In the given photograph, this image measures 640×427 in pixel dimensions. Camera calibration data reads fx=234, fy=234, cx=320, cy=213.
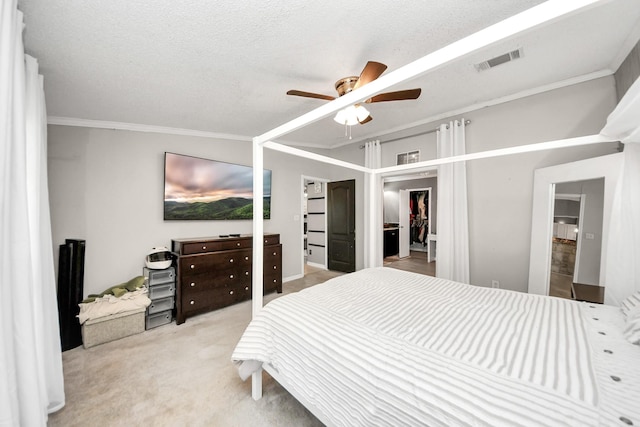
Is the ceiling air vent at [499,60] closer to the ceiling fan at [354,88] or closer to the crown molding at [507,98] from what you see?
the ceiling fan at [354,88]

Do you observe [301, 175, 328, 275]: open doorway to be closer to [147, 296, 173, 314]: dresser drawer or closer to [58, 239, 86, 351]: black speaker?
[147, 296, 173, 314]: dresser drawer

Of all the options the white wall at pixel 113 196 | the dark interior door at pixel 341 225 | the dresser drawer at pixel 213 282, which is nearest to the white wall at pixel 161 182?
the white wall at pixel 113 196

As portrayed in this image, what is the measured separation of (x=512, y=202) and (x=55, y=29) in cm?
436

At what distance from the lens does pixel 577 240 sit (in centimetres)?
210

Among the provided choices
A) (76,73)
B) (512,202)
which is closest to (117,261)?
(76,73)

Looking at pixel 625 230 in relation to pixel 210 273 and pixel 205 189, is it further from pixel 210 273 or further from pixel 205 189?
pixel 205 189

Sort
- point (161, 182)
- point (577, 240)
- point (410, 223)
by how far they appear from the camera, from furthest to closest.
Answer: point (410, 223)
point (161, 182)
point (577, 240)

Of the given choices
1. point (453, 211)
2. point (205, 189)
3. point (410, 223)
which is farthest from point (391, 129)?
point (410, 223)

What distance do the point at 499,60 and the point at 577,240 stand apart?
176cm

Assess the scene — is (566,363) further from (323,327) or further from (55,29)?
(55,29)

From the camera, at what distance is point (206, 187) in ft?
11.2

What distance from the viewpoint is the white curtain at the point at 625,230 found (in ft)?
5.35

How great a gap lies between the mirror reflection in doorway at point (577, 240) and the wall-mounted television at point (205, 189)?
3839mm

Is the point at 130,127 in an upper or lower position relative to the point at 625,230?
upper
